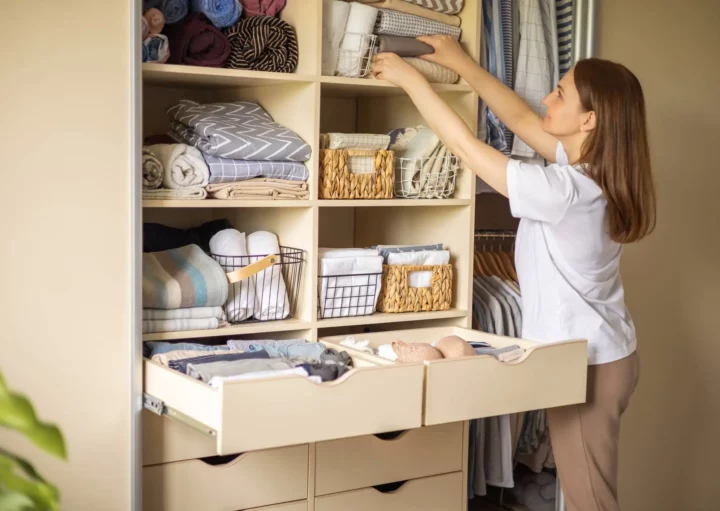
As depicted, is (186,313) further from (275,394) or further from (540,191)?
(540,191)

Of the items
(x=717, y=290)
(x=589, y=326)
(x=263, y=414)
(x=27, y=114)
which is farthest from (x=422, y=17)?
(x=717, y=290)

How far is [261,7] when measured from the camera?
2.16 meters

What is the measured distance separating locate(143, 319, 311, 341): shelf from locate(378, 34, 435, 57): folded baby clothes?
756 millimetres

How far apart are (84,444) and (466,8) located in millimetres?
1530

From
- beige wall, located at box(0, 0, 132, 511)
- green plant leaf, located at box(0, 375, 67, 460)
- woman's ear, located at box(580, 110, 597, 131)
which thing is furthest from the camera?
woman's ear, located at box(580, 110, 597, 131)

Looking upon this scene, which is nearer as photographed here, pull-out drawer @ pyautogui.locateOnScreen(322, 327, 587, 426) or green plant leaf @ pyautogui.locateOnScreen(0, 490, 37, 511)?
green plant leaf @ pyautogui.locateOnScreen(0, 490, 37, 511)

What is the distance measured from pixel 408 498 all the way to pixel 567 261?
0.74m

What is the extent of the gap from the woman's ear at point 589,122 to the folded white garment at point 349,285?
617mm

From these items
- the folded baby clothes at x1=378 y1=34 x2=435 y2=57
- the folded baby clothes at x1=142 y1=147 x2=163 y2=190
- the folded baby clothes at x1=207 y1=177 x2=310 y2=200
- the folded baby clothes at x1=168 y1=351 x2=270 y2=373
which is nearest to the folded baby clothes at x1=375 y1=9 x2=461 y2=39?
the folded baby clothes at x1=378 y1=34 x2=435 y2=57

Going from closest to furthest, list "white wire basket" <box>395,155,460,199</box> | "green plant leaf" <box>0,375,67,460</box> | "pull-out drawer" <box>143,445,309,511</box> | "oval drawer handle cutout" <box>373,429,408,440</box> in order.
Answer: "green plant leaf" <box>0,375,67,460</box>, "pull-out drawer" <box>143,445,309,511</box>, "oval drawer handle cutout" <box>373,429,408,440</box>, "white wire basket" <box>395,155,460,199</box>

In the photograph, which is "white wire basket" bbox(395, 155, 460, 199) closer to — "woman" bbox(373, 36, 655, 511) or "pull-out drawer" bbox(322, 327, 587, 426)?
"woman" bbox(373, 36, 655, 511)

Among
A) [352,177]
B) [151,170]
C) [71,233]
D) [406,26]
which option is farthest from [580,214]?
[71,233]

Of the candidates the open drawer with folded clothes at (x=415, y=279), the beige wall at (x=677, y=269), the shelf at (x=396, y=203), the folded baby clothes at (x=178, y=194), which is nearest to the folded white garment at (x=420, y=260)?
the open drawer with folded clothes at (x=415, y=279)

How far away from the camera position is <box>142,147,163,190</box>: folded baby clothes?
1.90 metres
